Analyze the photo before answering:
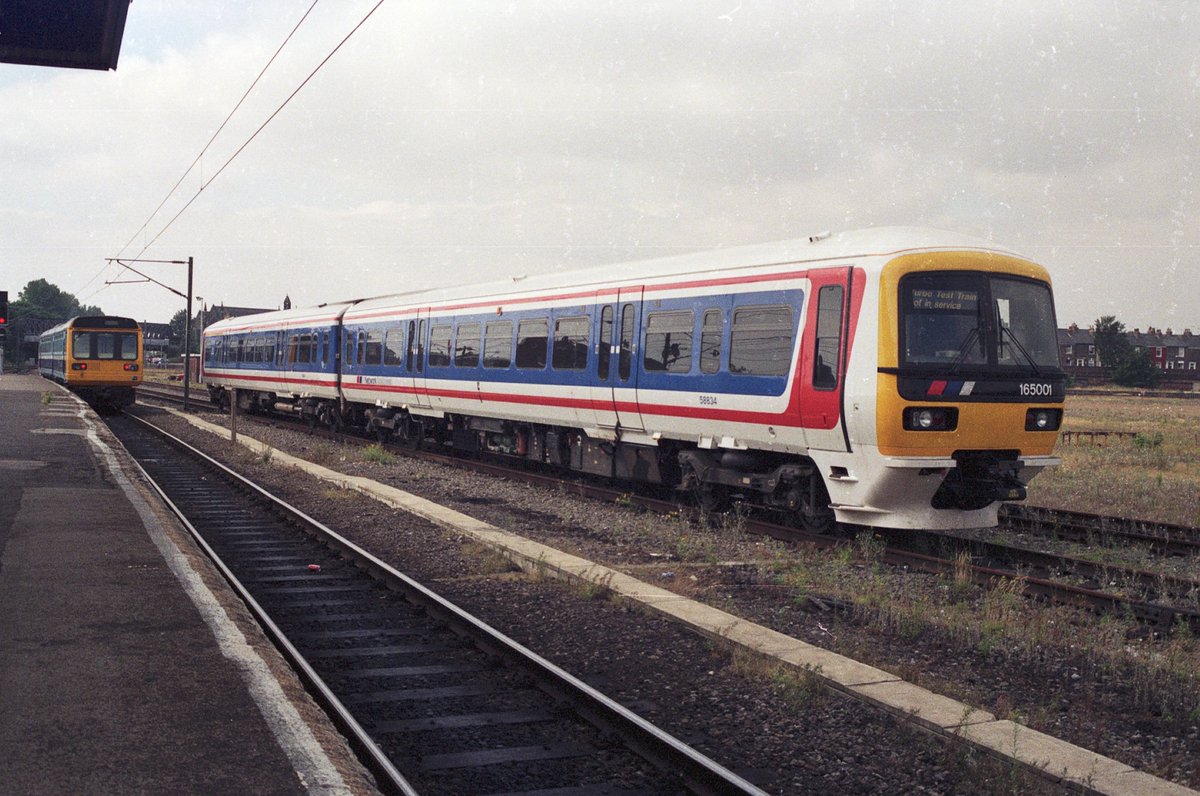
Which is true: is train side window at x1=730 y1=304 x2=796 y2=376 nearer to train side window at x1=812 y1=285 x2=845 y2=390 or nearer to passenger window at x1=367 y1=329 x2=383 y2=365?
train side window at x1=812 y1=285 x2=845 y2=390

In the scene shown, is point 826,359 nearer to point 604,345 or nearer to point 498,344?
point 604,345

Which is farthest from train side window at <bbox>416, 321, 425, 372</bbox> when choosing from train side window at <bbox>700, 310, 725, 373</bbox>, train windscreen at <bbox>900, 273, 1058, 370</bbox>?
train windscreen at <bbox>900, 273, 1058, 370</bbox>

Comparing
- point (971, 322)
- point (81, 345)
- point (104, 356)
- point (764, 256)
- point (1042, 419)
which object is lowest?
point (1042, 419)

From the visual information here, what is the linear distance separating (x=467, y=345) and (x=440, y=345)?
142 centimetres

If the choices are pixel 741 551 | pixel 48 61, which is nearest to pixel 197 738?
pixel 741 551

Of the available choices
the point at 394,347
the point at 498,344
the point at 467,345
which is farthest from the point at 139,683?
the point at 394,347

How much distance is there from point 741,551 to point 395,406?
14.1 meters

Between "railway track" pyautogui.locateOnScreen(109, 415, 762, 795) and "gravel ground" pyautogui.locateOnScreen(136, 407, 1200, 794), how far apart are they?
0.34m

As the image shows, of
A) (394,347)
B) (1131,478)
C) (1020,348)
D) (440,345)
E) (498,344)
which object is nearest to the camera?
(1020,348)

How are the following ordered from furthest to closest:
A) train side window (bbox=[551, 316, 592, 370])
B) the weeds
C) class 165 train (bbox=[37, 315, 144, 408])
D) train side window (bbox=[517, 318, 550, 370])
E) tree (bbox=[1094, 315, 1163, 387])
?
1. tree (bbox=[1094, 315, 1163, 387])
2. class 165 train (bbox=[37, 315, 144, 408])
3. the weeds
4. train side window (bbox=[517, 318, 550, 370])
5. train side window (bbox=[551, 316, 592, 370])

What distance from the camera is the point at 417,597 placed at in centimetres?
873

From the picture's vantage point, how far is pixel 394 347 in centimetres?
2328

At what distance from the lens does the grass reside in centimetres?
1506

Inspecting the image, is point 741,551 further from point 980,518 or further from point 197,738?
point 197,738
